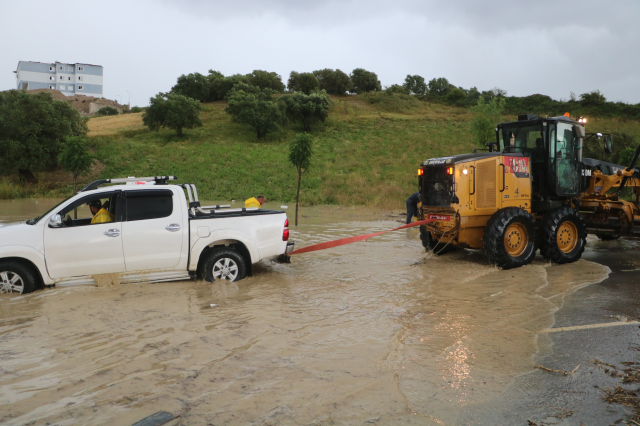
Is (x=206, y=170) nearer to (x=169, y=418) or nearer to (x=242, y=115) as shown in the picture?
(x=242, y=115)

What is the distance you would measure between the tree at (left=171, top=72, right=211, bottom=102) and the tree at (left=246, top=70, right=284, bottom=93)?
700cm

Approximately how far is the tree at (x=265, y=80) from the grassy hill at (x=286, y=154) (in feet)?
41.0

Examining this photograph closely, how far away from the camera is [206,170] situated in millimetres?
39094

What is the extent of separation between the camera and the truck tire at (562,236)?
10898 mm

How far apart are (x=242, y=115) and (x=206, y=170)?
1429 cm

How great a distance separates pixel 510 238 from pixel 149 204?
7455 millimetres

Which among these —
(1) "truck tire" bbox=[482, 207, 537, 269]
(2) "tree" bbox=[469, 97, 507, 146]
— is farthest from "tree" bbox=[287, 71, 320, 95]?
(1) "truck tire" bbox=[482, 207, 537, 269]

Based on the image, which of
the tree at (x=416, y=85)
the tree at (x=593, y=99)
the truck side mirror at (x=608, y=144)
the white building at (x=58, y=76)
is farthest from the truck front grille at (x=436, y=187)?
the white building at (x=58, y=76)

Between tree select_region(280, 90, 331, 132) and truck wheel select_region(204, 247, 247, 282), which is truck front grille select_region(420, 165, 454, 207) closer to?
truck wheel select_region(204, 247, 247, 282)

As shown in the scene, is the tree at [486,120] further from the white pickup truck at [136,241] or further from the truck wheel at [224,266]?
the truck wheel at [224,266]

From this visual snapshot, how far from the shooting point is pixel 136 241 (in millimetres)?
7961

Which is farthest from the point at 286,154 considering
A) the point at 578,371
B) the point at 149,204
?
the point at 578,371

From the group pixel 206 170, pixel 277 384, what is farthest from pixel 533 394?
pixel 206 170

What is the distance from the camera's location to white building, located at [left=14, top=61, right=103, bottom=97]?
320 ft
